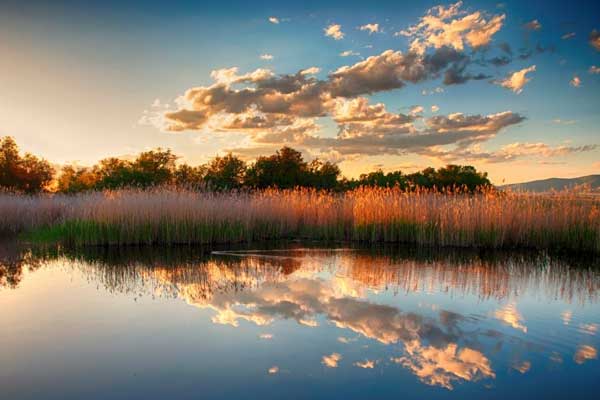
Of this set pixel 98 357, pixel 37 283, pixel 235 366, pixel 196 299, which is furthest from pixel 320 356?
pixel 37 283

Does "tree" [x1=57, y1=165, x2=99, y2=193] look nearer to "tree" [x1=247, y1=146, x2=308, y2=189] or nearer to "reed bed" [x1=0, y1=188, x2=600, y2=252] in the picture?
"tree" [x1=247, y1=146, x2=308, y2=189]

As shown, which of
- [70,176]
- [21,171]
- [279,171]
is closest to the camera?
[279,171]

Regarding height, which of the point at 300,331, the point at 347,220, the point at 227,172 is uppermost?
the point at 227,172

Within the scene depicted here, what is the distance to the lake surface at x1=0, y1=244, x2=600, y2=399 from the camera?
9.75ft

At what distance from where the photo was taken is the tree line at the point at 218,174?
2223 cm

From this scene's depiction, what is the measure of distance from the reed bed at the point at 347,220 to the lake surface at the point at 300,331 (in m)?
2.36

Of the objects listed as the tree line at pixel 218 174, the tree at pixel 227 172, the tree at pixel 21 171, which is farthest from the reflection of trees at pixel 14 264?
the tree at pixel 21 171

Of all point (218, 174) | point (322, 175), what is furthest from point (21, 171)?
point (322, 175)

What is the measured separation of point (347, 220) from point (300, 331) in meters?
7.78

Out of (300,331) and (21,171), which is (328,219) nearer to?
(300,331)

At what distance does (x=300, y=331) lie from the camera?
3.97 metres

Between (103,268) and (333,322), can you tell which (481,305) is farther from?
(103,268)

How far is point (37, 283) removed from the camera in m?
6.21

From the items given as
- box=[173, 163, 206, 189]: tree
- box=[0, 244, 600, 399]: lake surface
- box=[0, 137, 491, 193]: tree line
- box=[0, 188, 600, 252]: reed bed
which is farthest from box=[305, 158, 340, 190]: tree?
box=[0, 244, 600, 399]: lake surface
